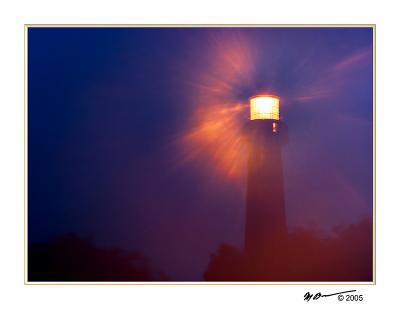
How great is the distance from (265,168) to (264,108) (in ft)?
2.25

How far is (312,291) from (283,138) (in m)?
2.15

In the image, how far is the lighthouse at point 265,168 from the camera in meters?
4.53

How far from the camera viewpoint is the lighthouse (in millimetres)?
4527

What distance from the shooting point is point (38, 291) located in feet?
9.11

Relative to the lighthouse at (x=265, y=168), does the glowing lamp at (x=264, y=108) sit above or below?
above

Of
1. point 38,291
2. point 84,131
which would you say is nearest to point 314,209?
point 38,291

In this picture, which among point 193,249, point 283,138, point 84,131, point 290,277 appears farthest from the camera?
point 84,131

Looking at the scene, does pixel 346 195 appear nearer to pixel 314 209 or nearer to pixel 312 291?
pixel 314 209

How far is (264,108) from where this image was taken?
4586 mm

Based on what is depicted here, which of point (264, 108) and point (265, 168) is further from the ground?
point (264, 108)

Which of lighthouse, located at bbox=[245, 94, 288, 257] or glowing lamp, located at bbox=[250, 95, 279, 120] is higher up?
glowing lamp, located at bbox=[250, 95, 279, 120]

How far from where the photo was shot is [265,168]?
14.9 feet

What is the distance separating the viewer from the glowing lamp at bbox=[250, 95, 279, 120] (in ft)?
15.0

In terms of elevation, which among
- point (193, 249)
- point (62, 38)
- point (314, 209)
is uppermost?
point (62, 38)
